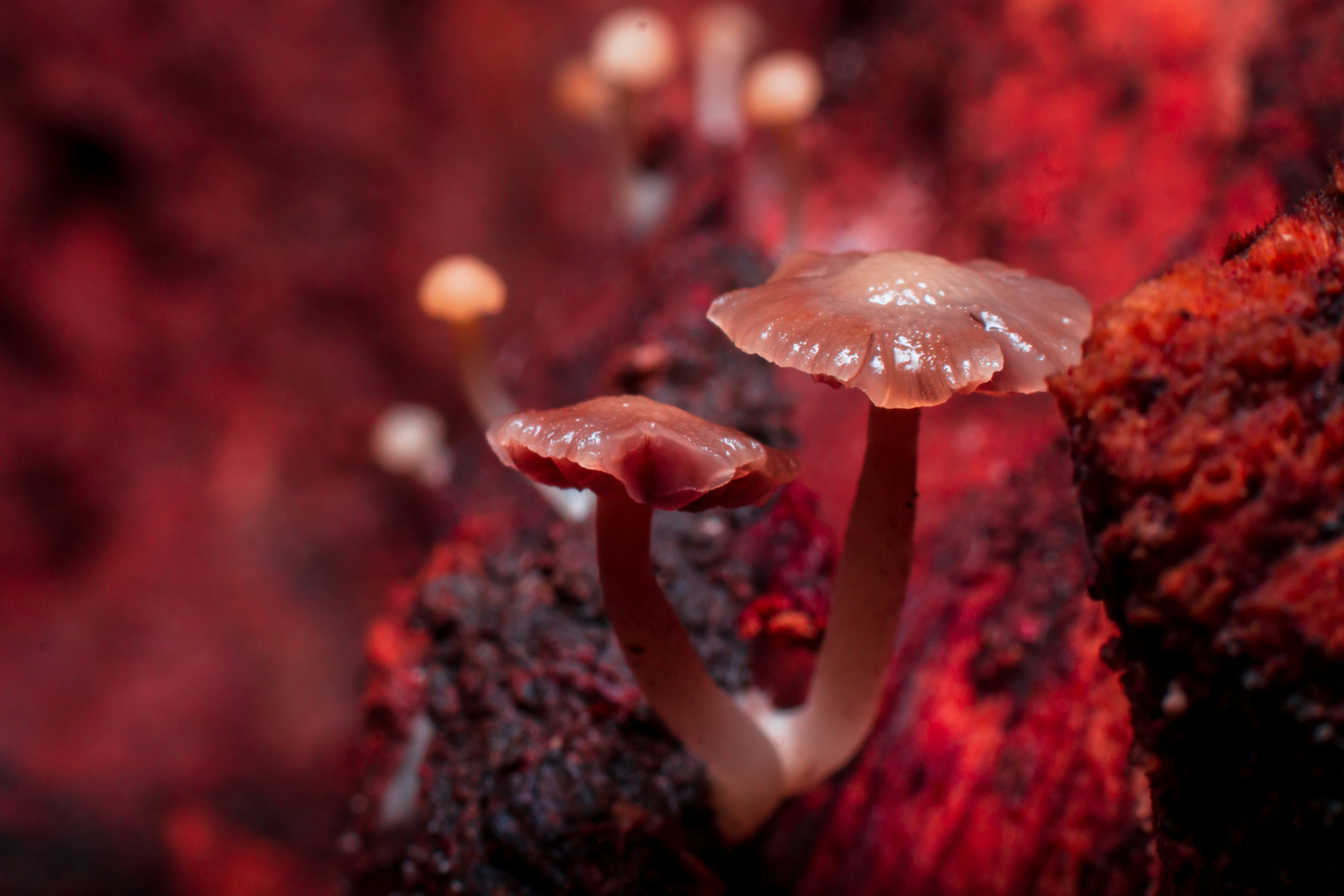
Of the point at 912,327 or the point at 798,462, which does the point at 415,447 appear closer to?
the point at 798,462

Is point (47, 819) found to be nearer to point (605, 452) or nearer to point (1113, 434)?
point (605, 452)

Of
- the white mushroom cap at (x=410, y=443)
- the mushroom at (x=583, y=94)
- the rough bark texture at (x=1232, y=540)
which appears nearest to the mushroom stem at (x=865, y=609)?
the rough bark texture at (x=1232, y=540)

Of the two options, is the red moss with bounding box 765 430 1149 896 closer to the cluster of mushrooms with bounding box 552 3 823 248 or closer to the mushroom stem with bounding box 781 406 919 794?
the mushroom stem with bounding box 781 406 919 794

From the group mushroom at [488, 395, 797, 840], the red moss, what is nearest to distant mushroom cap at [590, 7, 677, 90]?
the red moss

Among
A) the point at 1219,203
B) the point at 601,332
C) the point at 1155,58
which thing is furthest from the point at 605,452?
the point at 1155,58

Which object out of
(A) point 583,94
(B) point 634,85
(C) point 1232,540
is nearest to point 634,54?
(B) point 634,85
